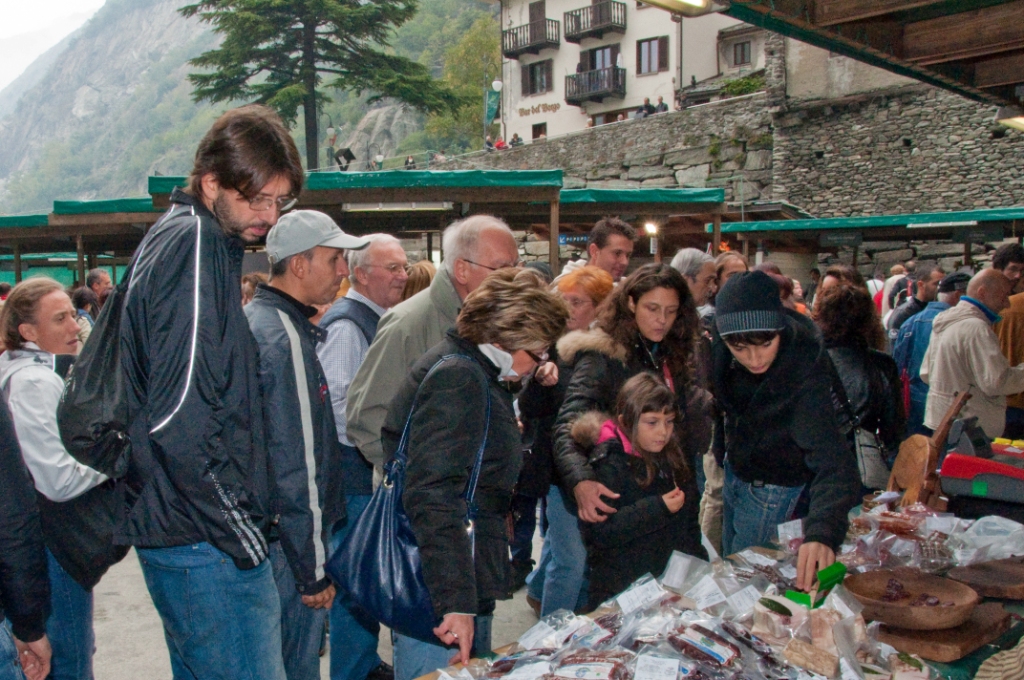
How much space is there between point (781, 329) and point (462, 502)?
1.27 meters

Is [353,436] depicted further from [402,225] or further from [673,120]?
[673,120]

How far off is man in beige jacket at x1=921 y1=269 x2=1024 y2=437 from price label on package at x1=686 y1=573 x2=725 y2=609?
305 centimetres

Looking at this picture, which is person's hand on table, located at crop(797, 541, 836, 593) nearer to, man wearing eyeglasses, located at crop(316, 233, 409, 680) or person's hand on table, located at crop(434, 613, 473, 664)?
person's hand on table, located at crop(434, 613, 473, 664)

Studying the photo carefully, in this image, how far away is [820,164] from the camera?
2130cm

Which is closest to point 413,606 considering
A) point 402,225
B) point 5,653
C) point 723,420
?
point 5,653

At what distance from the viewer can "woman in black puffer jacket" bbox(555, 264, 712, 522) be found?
2.99m

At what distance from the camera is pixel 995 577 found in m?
2.28

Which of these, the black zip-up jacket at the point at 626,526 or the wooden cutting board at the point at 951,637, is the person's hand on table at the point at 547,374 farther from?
the wooden cutting board at the point at 951,637

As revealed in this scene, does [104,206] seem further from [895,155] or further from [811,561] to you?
[895,155]

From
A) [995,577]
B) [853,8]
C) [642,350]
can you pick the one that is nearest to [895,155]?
[853,8]

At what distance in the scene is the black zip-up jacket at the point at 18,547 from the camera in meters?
1.46

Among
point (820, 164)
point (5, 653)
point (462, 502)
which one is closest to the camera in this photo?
point (5, 653)

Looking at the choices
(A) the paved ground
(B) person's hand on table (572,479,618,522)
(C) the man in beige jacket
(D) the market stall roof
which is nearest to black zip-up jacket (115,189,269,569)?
(B) person's hand on table (572,479,618,522)

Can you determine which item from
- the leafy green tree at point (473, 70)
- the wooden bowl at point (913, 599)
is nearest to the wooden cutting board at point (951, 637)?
the wooden bowl at point (913, 599)
